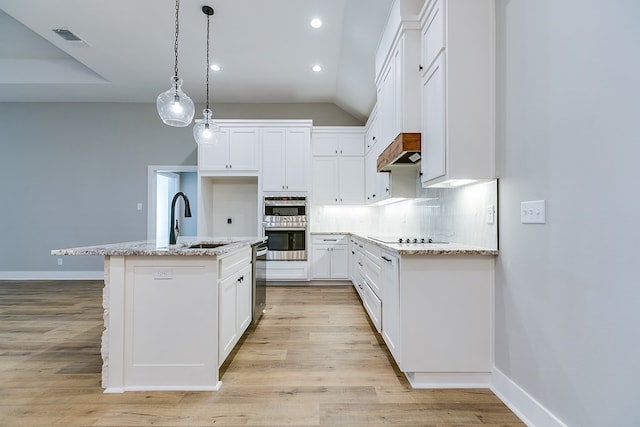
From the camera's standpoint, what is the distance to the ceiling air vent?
3.84 m

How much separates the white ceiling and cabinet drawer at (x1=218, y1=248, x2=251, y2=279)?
2.69 meters

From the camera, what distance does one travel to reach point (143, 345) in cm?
195

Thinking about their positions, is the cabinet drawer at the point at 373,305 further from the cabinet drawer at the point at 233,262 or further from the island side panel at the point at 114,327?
the island side panel at the point at 114,327

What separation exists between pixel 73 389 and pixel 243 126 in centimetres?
392

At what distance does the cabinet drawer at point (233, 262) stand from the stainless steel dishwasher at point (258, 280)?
0.18 metres

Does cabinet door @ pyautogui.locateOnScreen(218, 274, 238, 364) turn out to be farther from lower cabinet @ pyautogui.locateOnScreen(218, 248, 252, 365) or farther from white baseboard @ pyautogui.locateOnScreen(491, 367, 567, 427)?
white baseboard @ pyautogui.locateOnScreen(491, 367, 567, 427)

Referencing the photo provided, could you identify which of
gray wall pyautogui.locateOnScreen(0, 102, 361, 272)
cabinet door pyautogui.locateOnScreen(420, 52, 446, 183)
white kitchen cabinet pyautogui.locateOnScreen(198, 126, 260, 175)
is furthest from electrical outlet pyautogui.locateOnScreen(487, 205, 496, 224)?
gray wall pyautogui.locateOnScreen(0, 102, 361, 272)

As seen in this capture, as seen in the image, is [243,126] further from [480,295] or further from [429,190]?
[480,295]

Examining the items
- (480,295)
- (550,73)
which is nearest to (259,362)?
(480,295)

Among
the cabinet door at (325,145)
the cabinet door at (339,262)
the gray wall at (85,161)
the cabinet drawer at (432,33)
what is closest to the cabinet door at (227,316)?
the cabinet drawer at (432,33)

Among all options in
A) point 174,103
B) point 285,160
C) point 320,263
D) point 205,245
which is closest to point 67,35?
point 174,103

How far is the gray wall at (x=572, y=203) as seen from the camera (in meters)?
1.16

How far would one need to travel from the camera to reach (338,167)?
5262 mm

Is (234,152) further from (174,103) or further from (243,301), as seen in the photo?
(243,301)
